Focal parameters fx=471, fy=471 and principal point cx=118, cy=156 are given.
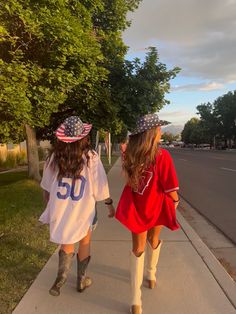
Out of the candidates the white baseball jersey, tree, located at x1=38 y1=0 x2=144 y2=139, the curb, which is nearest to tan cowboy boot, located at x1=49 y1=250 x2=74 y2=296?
the white baseball jersey

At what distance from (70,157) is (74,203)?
0.43 meters

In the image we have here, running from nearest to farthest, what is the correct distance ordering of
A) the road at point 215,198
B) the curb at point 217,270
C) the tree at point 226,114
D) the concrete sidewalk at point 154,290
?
the concrete sidewalk at point 154,290 → the curb at point 217,270 → the road at point 215,198 → the tree at point 226,114

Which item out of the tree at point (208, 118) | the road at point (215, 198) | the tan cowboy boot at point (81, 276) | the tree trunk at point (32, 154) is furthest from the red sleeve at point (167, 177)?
the tree at point (208, 118)

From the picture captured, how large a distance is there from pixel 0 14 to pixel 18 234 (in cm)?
329

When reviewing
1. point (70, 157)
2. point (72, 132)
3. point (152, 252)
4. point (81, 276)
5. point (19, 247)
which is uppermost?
point (72, 132)

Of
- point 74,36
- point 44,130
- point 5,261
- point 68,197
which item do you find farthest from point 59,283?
point 44,130

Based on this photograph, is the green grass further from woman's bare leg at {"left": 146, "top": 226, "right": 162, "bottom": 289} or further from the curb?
the curb

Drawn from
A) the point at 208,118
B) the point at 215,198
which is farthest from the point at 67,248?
the point at 208,118

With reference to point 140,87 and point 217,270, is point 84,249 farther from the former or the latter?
point 140,87

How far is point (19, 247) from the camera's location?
621 cm

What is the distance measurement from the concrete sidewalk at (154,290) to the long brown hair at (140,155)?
45.2 inches

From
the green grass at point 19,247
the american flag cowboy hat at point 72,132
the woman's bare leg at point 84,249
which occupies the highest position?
the american flag cowboy hat at point 72,132

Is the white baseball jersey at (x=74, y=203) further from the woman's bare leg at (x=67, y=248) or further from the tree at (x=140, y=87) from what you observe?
the tree at (x=140, y=87)

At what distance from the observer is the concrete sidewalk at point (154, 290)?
4.21m
